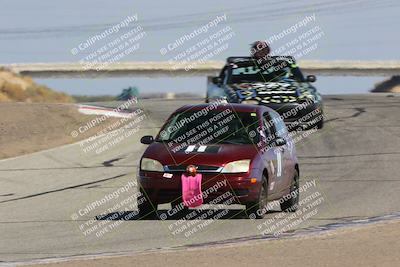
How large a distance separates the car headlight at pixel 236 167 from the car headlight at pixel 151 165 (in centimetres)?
80

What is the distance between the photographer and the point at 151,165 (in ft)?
42.3

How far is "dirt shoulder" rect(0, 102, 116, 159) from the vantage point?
74.8ft

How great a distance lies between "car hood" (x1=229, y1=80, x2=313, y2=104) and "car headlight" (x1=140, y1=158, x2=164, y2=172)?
9.03 meters

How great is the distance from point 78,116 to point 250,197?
14.3m

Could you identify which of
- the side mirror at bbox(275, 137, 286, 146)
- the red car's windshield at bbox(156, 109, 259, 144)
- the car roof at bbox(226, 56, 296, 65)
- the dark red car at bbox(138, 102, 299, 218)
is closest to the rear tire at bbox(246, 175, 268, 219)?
the dark red car at bbox(138, 102, 299, 218)

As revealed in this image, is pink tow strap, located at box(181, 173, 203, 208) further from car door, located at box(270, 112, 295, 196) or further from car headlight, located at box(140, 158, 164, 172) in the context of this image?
car door, located at box(270, 112, 295, 196)

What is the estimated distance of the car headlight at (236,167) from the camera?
12719 millimetres

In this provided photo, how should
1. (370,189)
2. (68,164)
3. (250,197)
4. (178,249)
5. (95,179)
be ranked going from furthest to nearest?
1. (68,164)
2. (95,179)
3. (370,189)
4. (250,197)
5. (178,249)

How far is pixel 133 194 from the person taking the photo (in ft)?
53.7

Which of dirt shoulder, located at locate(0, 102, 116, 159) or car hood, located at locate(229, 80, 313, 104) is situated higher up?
dirt shoulder, located at locate(0, 102, 116, 159)

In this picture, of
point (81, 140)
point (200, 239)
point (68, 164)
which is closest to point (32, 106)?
point (81, 140)

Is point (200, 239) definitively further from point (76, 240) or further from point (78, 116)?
point (78, 116)

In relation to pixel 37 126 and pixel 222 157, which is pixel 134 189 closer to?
pixel 222 157

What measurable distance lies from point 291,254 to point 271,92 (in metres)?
13.2
